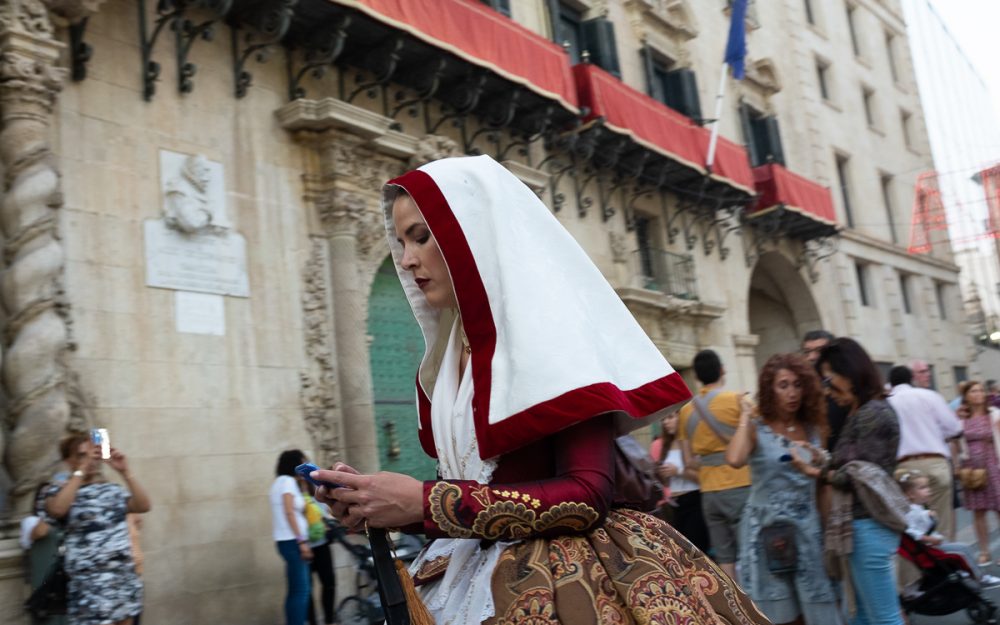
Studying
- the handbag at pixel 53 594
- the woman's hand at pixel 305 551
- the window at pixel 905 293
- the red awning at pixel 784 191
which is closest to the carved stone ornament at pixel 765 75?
the red awning at pixel 784 191

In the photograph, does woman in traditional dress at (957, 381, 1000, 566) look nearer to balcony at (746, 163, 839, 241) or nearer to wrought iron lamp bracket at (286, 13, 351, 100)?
wrought iron lamp bracket at (286, 13, 351, 100)

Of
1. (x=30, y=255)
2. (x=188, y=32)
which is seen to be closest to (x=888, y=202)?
(x=188, y=32)

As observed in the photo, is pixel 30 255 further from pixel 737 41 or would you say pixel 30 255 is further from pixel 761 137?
pixel 761 137

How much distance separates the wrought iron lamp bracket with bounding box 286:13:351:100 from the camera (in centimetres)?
870

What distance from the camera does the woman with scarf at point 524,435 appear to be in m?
1.52

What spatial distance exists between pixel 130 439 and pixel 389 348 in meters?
3.48

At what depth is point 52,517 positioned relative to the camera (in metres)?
5.36

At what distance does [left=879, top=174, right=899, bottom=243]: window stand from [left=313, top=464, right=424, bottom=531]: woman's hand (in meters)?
25.4

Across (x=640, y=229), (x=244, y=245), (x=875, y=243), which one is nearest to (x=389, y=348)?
(x=244, y=245)

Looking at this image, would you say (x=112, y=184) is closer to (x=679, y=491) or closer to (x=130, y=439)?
(x=130, y=439)

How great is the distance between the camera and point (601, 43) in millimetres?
14500

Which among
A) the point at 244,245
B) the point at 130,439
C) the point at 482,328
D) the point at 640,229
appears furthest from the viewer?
the point at 640,229

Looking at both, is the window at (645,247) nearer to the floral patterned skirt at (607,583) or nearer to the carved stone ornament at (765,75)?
the carved stone ornament at (765,75)

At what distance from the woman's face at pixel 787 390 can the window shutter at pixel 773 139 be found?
597 inches
